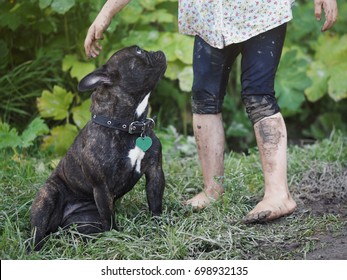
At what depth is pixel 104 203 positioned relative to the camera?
3879mm

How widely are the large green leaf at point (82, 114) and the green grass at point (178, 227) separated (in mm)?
784

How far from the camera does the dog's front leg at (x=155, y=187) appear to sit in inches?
158

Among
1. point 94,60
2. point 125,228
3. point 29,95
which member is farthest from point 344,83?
point 125,228

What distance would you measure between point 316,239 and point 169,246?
82 centimetres

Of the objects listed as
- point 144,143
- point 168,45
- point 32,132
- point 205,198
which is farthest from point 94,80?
point 168,45

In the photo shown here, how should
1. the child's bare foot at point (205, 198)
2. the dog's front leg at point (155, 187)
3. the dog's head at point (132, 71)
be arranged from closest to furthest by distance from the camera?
the dog's head at point (132, 71) → the dog's front leg at point (155, 187) → the child's bare foot at point (205, 198)

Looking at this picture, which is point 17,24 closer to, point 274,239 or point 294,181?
point 294,181

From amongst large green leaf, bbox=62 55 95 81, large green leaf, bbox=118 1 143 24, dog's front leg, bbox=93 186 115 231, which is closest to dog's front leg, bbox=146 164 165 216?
dog's front leg, bbox=93 186 115 231

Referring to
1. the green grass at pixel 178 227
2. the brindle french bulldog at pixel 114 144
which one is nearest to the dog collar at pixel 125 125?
the brindle french bulldog at pixel 114 144

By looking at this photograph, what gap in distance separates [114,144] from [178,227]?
Answer: 0.60 metres

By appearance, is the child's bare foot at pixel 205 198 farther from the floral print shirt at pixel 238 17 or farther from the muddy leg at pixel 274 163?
the floral print shirt at pixel 238 17

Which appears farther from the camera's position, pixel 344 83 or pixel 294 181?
Result: pixel 344 83

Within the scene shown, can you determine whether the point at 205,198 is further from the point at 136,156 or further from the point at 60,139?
the point at 60,139
